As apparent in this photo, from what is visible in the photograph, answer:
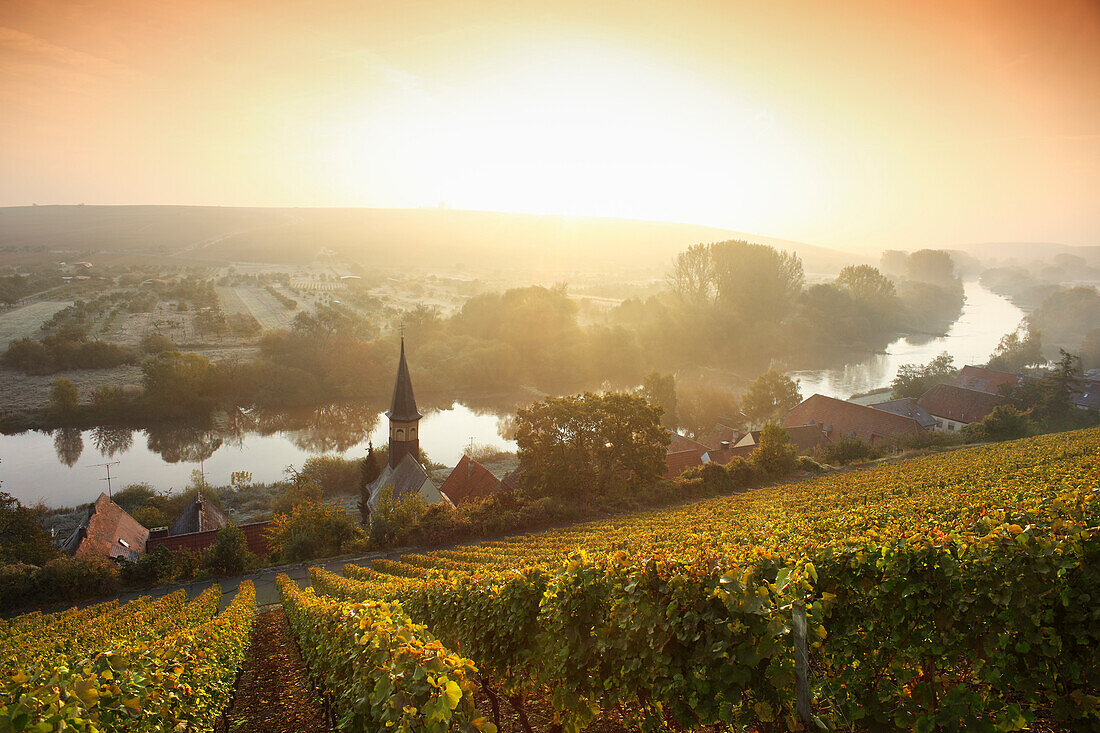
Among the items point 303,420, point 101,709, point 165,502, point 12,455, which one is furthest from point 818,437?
point 12,455

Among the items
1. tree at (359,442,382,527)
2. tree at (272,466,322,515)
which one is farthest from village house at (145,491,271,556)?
tree at (359,442,382,527)

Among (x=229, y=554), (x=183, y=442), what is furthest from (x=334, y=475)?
(x=183, y=442)

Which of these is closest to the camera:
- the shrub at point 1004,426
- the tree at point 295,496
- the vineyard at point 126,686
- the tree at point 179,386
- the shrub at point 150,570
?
the vineyard at point 126,686

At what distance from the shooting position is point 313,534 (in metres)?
21.3

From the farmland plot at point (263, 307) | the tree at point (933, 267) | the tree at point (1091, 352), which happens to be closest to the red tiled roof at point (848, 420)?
the tree at point (1091, 352)

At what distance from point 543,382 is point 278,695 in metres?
53.9

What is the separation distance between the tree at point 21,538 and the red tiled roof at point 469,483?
15.2 metres

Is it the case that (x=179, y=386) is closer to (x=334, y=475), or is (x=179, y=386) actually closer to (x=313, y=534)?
(x=334, y=475)

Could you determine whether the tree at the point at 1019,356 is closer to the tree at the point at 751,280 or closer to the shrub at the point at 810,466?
the tree at the point at 751,280

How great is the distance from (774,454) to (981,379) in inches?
1367

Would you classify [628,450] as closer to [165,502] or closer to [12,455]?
[165,502]

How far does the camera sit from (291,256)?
123188 millimetres

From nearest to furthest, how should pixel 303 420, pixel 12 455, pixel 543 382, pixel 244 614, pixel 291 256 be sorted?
pixel 244 614, pixel 12 455, pixel 303 420, pixel 543 382, pixel 291 256

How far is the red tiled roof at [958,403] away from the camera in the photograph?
3684cm
